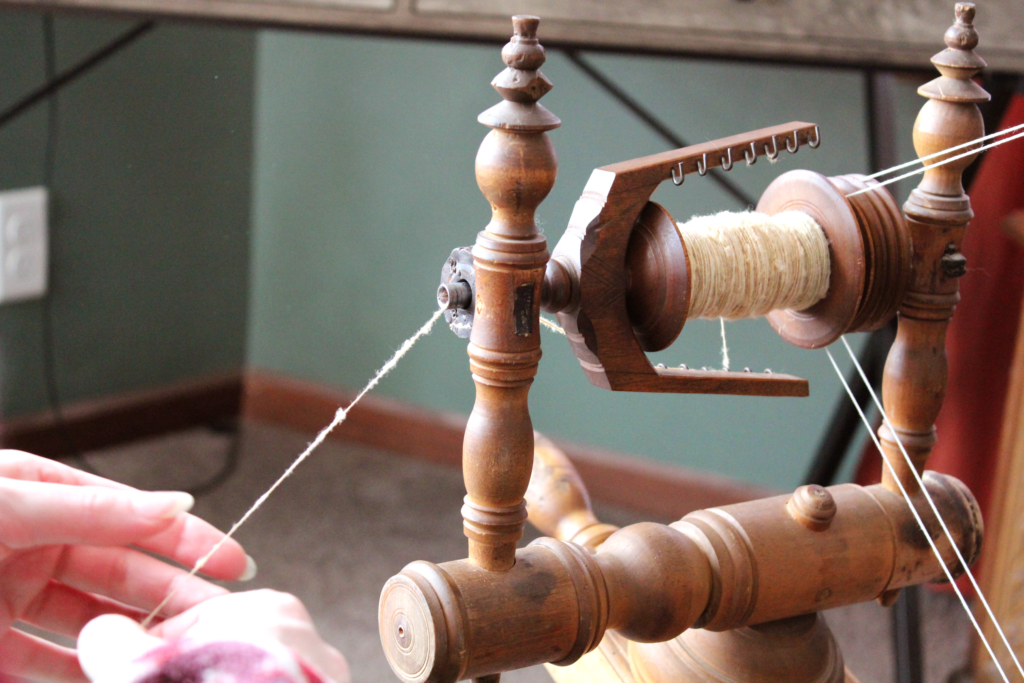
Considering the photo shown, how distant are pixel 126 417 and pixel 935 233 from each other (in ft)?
4.24

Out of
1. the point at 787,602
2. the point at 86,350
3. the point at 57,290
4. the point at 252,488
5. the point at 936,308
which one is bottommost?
the point at 252,488

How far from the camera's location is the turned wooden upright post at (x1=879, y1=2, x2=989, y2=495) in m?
0.55

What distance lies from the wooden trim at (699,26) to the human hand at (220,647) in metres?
0.72

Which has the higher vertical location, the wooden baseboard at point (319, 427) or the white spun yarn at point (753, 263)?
the white spun yarn at point (753, 263)

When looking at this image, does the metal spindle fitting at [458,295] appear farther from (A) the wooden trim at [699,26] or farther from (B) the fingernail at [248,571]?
Answer: (A) the wooden trim at [699,26]

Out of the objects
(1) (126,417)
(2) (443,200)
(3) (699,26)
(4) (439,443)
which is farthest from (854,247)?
(1) (126,417)

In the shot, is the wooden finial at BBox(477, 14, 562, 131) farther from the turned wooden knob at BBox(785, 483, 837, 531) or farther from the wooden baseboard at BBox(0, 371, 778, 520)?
the wooden baseboard at BBox(0, 371, 778, 520)

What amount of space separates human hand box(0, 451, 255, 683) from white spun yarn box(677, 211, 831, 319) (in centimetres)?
24

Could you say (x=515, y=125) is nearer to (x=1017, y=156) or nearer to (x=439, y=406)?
A: (x=1017, y=156)

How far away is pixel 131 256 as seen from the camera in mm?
1515

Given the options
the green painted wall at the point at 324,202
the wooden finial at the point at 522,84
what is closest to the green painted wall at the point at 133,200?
the green painted wall at the point at 324,202

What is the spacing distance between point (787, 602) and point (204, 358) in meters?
1.30

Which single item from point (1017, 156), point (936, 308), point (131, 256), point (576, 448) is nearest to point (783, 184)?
point (936, 308)

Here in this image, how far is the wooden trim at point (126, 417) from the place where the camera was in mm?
1440
